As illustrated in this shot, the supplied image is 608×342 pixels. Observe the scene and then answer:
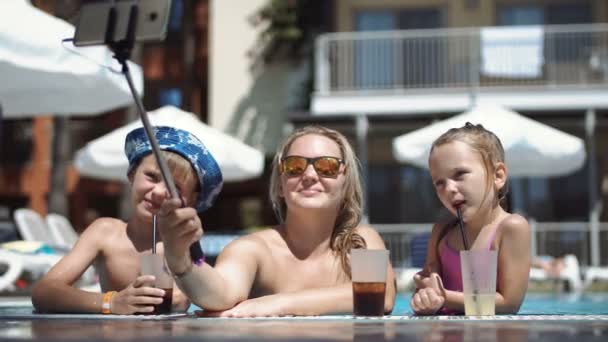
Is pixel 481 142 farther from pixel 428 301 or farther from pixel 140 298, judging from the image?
pixel 140 298

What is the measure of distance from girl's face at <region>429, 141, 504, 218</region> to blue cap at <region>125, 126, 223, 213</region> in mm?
708

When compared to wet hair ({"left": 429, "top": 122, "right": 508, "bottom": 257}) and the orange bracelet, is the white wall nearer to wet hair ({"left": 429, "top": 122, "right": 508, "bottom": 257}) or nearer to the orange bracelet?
wet hair ({"left": 429, "top": 122, "right": 508, "bottom": 257})

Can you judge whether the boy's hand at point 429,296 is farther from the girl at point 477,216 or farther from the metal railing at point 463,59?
the metal railing at point 463,59

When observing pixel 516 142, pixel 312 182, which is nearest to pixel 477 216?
pixel 312 182

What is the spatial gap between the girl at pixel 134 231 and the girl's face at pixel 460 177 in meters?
0.71

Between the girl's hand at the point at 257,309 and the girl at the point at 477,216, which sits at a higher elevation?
the girl at the point at 477,216

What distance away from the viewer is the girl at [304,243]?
262cm

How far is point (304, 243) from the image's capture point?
9.61ft

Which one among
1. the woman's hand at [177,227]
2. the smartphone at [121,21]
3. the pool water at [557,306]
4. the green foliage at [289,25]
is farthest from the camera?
the green foliage at [289,25]

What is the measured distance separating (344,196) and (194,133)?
23.0 feet

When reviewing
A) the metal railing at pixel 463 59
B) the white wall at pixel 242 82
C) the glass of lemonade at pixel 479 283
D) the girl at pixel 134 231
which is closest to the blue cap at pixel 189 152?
the girl at pixel 134 231

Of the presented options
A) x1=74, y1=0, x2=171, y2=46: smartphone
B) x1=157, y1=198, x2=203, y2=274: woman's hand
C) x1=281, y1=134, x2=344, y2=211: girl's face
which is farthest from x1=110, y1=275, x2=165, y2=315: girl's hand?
x1=74, y1=0, x2=171, y2=46: smartphone

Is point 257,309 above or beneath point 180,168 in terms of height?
beneath

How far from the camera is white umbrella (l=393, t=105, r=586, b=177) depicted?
10539mm
